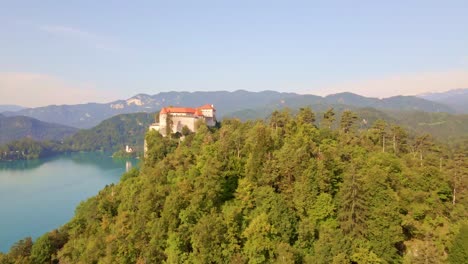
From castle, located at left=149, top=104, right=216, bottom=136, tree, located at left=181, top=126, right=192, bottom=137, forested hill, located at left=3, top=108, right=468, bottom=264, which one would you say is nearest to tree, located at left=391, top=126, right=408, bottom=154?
forested hill, located at left=3, top=108, right=468, bottom=264

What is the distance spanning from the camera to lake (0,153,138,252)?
5047cm

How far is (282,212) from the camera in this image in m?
21.8

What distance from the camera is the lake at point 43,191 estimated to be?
166ft

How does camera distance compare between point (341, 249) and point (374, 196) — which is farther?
point (374, 196)

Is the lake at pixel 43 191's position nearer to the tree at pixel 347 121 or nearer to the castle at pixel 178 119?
the castle at pixel 178 119

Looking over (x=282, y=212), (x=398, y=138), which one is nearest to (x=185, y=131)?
(x=282, y=212)

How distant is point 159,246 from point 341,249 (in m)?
12.3

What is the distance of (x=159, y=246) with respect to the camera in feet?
75.4

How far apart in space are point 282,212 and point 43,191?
68.3 m

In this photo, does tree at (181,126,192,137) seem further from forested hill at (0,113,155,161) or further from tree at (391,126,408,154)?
forested hill at (0,113,155,161)

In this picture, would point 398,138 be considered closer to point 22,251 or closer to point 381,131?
point 381,131

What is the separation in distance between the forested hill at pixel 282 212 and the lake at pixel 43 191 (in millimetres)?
22580

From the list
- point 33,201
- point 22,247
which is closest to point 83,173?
point 33,201

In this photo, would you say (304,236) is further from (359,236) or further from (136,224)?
(136,224)
